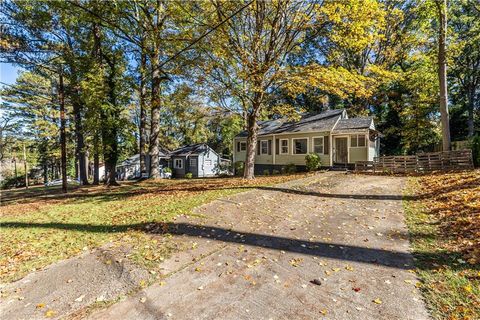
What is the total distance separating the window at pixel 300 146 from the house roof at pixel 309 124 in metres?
0.85

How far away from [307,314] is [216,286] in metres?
1.31

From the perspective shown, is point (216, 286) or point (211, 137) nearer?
point (216, 286)

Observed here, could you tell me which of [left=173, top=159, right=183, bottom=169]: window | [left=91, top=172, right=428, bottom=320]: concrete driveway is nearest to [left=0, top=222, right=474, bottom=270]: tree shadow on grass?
[left=91, top=172, right=428, bottom=320]: concrete driveway

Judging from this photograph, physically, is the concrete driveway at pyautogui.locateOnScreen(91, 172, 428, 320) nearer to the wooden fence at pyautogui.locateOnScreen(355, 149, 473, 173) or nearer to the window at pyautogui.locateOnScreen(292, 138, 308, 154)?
the wooden fence at pyautogui.locateOnScreen(355, 149, 473, 173)

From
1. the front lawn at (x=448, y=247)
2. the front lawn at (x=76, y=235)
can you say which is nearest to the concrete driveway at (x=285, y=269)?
the front lawn at (x=448, y=247)

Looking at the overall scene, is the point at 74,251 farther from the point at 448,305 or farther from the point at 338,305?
the point at 448,305

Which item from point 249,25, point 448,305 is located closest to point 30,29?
point 249,25

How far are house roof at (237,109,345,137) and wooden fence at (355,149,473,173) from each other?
385cm

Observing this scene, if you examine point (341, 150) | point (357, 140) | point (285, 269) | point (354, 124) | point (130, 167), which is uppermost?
point (354, 124)

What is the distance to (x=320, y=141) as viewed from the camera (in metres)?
18.3

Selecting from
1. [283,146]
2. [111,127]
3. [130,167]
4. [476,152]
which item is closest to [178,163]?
[130,167]

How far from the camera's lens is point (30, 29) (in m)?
14.9

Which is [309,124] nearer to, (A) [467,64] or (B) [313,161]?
(B) [313,161]

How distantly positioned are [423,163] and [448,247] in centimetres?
1263
